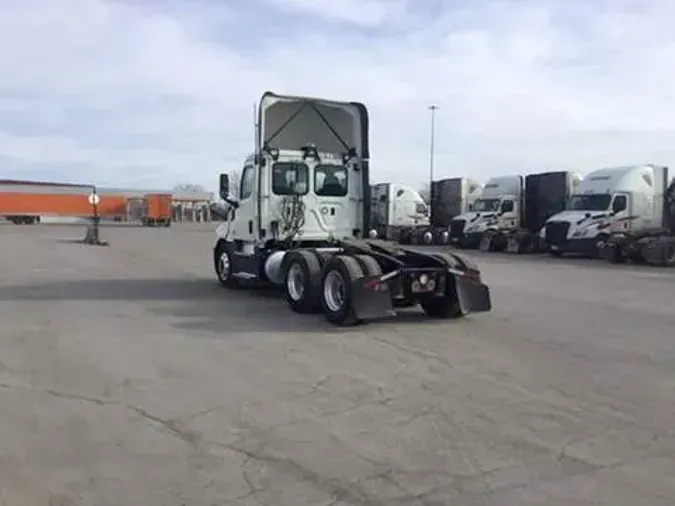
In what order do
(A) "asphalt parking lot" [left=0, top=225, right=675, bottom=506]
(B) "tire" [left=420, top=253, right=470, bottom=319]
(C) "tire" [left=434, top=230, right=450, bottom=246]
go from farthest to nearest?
(C) "tire" [left=434, top=230, right=450, bottom=246], (B) "tire" [left=420, top=253, right=470, bottom=319], (A) "asphalt parking lot" [left=0, top=225, right=675, bottom=506]

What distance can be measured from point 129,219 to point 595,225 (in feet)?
188

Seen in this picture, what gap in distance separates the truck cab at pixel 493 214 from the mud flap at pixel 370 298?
25.2 metres

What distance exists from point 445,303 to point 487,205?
1003 inches

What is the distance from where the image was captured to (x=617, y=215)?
29219mm

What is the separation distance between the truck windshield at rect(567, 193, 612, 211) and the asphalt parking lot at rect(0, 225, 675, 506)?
16.9 metres

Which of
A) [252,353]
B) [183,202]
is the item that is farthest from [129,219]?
[252,353]

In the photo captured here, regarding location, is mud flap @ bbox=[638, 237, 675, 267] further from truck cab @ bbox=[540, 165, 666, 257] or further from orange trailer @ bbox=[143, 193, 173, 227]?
orange trailer @ bbox=[143, 193, 173, 227]

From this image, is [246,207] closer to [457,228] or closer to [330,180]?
[330,180]

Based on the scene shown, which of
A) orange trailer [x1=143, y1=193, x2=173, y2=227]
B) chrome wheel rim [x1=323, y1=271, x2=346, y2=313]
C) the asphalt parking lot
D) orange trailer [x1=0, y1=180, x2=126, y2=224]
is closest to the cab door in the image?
the asphalt parking lot

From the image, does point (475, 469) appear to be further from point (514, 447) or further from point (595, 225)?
point (595, 225)

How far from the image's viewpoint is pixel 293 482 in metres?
5.02

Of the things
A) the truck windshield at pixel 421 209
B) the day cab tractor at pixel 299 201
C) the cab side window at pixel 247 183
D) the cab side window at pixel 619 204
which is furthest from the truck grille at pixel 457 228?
the cab side window at pixel 247 183

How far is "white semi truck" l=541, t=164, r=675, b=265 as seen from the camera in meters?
28.8

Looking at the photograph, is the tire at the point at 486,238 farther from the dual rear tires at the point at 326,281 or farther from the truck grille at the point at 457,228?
the dual rear tires at the point at 326,281
